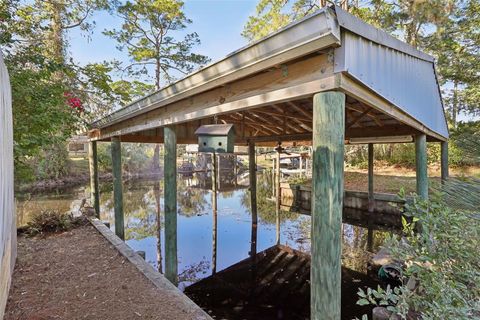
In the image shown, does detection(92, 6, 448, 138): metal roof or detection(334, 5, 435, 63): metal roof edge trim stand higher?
detection(334, 5, 435, 63): metal roof edge trim

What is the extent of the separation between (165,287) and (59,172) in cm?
1534

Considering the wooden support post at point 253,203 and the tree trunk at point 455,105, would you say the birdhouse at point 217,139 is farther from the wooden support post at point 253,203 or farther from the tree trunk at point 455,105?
the tree trunk at point 455,105

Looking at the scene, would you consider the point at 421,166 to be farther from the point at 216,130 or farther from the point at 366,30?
the point at 216,130

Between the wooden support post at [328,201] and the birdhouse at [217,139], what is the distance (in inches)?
37.8

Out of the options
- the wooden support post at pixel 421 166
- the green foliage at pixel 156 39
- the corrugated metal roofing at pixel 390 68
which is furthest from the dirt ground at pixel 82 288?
the green foliage at pixel 156 39

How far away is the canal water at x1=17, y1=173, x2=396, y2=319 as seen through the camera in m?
5.85

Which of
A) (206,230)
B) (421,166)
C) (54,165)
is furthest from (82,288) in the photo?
(54,165)

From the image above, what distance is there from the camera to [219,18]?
493 inches

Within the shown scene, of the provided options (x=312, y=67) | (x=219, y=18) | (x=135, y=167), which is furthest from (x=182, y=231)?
(x=135, y=167)

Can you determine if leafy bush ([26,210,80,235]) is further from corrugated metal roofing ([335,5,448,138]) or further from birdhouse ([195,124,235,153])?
corrugated metal roofing ([335,5,448,138])

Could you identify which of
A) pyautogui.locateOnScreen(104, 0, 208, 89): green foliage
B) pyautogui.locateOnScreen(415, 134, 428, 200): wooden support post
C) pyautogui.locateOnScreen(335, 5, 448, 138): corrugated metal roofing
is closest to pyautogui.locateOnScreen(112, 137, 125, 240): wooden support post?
pyautogui.locateOnScreen(335, 5, 448, 138): corrugated metal roofing

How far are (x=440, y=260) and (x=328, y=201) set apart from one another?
0.80m

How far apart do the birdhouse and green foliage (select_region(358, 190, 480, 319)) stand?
1.59 m

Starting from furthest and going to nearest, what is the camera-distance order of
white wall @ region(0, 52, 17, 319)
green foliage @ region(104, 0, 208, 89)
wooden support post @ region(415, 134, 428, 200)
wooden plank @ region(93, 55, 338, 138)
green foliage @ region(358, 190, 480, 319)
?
green foliage @ region(104, 0, 208, 89) → wooden support post @ region(415, 134, 428, 200) → white wall @ region(0, 52, 17, 319) → wooden plank @ region(93, 55, 338, 138) → green foliage @ region(358, 190, 480, 319)
